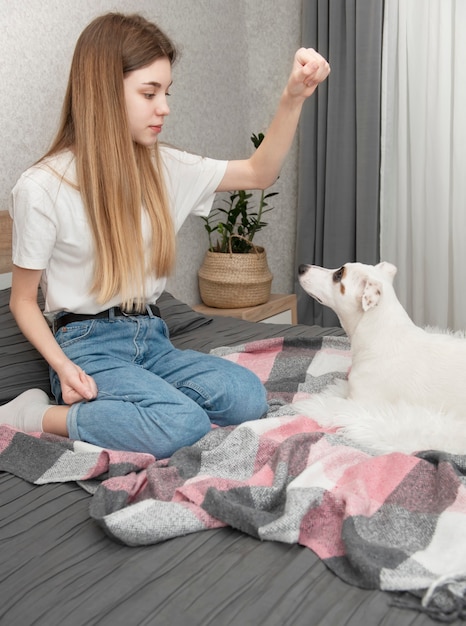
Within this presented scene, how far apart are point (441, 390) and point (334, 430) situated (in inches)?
11.6

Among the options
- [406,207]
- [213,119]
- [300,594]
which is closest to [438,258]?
[406,207]

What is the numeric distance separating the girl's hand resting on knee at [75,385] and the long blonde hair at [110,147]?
0.69ft

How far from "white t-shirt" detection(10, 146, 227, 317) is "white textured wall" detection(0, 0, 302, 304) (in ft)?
2.82

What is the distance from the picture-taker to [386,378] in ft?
6.33

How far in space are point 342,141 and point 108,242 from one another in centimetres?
222

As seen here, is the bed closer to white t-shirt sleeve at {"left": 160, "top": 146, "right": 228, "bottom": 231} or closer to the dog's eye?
the dog's eye

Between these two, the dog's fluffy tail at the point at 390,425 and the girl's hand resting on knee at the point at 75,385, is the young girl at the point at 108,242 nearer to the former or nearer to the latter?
the girl's hand resting on knee at the point at 75,385

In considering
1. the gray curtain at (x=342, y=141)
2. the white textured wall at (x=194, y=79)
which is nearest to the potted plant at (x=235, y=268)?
the white textured wall at (x=194, y=79)

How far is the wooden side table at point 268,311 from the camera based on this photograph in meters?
3.50

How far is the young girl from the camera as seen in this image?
1874mm

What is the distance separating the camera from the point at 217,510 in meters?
1.33

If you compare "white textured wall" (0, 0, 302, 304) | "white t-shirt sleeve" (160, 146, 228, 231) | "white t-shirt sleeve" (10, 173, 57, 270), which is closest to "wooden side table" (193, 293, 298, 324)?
"white textured wall" (0, 0, 302, 304)

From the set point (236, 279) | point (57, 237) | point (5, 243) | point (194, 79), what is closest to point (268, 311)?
point (236, 279)

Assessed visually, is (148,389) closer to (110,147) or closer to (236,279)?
(110,147)
